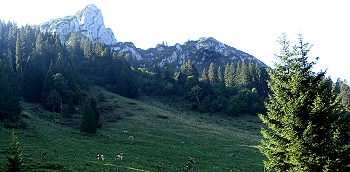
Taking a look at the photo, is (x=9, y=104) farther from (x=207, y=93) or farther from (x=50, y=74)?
(x=207, y=93)

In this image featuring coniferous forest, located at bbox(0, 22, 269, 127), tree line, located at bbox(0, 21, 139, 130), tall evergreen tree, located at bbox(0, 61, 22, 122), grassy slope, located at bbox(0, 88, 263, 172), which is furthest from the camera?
coniferous forest, located at bbox(0, 22, 269, 127)

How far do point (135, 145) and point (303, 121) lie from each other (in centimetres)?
4015

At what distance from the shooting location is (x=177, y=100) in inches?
5492

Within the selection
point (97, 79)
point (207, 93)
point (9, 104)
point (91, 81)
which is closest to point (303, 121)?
→ point (9, 104)

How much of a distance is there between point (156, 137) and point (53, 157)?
29663 mm

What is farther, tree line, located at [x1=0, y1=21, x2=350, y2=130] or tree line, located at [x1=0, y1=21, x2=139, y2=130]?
tree line, located at [x1=0, y1=21, x2=350, y2=130]

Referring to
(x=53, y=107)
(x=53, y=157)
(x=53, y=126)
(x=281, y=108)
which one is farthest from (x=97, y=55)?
(x=281, y=108)

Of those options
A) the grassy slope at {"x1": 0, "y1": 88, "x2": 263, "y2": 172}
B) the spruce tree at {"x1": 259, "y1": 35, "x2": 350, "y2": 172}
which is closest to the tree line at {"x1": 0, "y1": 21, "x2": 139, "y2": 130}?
the grassy slope at {"x1": 0, "y1": 88, "x2": 263, "y2": 172}

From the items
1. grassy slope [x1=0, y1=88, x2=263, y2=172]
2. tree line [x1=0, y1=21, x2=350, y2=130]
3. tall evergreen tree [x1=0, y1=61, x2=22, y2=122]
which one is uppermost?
tree line [x1=0, y1=21, x2=350, y2=130]

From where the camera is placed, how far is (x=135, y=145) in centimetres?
5700

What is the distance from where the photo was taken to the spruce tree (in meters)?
20.5

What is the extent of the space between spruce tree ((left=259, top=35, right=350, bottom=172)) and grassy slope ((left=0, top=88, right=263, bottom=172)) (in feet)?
57.8

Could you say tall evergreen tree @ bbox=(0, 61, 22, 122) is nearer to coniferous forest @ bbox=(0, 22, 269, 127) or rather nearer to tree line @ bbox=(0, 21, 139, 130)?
tree line @ bbox=(0, 21, 139, 130)

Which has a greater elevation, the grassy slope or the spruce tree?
the spruce tree
